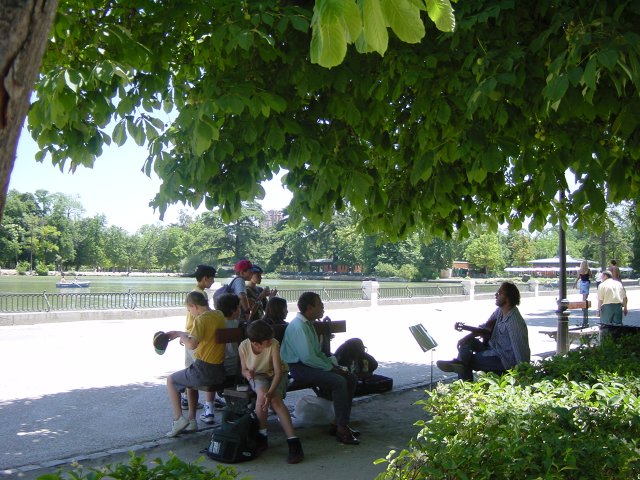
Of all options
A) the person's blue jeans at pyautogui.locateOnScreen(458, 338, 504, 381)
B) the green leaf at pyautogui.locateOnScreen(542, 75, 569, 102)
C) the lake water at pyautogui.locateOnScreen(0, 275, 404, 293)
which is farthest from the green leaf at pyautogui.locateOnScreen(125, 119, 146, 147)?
the lake water at pyautogui.locateOnScreen(0, 275, 404, 293)

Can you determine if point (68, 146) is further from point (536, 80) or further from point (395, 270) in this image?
point (395, 270)

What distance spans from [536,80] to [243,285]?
5347 mm

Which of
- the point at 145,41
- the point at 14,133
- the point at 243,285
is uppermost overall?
the point at 145,41

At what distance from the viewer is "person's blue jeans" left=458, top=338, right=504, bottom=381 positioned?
766cm

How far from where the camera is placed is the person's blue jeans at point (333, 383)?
265 inches

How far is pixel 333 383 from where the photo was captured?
6734 mm

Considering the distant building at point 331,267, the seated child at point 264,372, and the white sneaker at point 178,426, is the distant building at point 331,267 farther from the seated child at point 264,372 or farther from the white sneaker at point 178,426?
the seated child at point 264,372

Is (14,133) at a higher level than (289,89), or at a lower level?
lower

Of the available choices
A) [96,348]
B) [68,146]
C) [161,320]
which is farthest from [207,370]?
[161,320]

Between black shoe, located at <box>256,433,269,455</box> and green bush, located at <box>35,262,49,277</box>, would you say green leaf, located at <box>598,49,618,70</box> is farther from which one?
green bush, located at <box>35,262,49,277</box>

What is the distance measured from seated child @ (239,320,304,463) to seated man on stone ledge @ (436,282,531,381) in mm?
2418

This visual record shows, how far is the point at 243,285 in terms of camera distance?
9.76 meters

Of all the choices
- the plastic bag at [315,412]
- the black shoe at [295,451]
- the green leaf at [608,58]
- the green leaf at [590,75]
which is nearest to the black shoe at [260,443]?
the black shoe at [295,451]

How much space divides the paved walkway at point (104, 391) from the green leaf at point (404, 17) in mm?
4626
